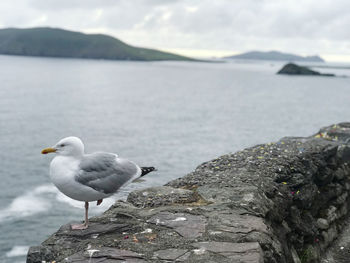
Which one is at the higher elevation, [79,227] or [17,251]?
[79,227]

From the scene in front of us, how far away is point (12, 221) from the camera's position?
2758cm

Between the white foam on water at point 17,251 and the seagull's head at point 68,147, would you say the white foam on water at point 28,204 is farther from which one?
the seagull's head at point 68,147

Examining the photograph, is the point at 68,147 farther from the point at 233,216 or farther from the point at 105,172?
the point at 233,216

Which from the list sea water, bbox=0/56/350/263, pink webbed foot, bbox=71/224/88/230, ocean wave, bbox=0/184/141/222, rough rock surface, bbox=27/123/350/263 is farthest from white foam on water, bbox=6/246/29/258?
pink webbed foot, bbox=71/224/88/230

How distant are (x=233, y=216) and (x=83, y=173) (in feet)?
10.1

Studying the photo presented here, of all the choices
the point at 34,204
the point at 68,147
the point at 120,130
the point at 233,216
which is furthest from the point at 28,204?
the point at 120,130

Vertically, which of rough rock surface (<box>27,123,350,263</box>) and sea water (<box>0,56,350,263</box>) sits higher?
rough rock surface (<box>27,123,350,263</box>)

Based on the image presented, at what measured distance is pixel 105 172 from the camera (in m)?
7.19

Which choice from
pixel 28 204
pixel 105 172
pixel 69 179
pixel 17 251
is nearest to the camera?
pixel 69 179

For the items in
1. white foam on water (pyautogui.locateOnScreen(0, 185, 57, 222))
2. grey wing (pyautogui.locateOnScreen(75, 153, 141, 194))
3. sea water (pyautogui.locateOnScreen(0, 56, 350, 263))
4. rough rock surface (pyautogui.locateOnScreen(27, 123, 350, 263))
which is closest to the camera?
rough rock surface (pyautogui.locateOnScreen(27, 123, 350, 263))

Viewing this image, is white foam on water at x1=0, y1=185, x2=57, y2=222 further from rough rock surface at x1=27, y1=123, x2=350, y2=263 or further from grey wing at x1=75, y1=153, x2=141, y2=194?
grey wing at x1=75, y1=153, x2=141, y2=194

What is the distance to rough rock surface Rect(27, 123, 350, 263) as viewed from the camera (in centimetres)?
656

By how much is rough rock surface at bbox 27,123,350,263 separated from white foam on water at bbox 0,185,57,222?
21.8m

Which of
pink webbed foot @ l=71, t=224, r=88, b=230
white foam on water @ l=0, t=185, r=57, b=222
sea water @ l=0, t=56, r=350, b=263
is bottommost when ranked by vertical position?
white foam on water @ l=0, t=185, r=57, b=222
